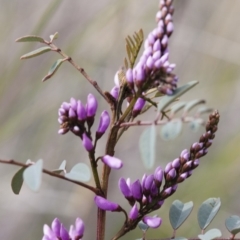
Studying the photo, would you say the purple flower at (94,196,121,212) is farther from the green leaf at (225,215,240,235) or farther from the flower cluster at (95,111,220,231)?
the green leaf at (225,215,240,235)

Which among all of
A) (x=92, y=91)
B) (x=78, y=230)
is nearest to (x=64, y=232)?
(x=78, y=230)

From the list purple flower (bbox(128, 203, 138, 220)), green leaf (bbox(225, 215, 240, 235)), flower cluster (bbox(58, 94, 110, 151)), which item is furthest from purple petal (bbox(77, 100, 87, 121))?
green leaf (bbox(225, 215, 240, 235))

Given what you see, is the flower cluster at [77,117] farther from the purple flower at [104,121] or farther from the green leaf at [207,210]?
the green leaf at [207,210]

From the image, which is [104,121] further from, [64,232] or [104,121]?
[64,232]

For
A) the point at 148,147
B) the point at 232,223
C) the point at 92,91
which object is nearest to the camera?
the point at 148,147

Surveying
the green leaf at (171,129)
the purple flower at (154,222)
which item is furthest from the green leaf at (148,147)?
the purple flower at (154,222)
